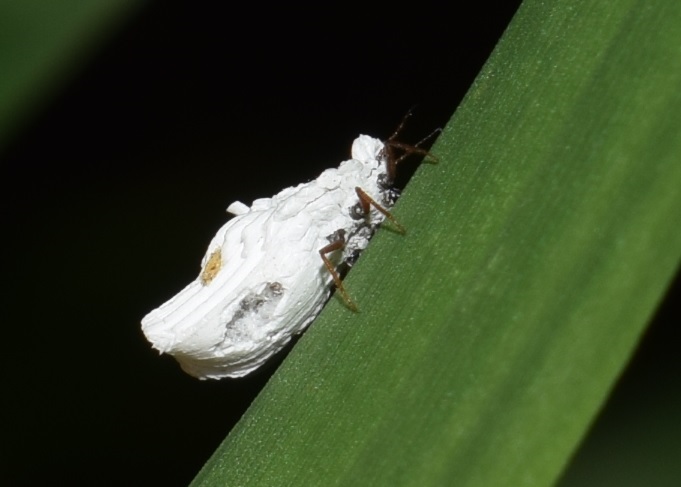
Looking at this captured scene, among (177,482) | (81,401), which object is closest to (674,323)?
(177,482)

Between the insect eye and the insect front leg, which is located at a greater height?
the insect eye

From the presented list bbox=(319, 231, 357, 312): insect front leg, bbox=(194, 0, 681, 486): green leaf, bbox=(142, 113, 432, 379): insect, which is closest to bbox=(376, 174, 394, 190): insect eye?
bbox=(142, 113, 432, 379): insect

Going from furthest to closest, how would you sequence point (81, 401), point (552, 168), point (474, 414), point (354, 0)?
point (354, 0) → point (81, 401) → point (552, 168) → point (474, 414)

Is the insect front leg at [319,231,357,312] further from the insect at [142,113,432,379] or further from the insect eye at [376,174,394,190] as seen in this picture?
the insect eye at [376,174,394,190]

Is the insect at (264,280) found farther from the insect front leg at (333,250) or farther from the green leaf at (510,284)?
the green leaf at (510,284)

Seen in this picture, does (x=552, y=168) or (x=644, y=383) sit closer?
(x=552, y=168)

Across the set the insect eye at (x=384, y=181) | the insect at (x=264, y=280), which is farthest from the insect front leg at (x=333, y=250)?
the insect eye at (x=384, y=181)

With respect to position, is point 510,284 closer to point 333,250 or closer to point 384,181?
point 333,250

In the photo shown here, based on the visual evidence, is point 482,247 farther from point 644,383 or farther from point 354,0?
point 354,0
